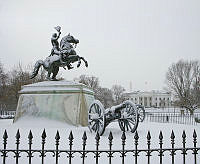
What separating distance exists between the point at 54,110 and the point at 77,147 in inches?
218

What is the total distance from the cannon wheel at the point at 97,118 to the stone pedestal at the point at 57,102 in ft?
6.87

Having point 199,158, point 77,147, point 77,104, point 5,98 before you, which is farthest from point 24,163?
point 5,98

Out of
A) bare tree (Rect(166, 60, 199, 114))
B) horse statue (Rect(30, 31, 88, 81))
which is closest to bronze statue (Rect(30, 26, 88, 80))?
horse statue (Rect(30, 31, 88, 81))

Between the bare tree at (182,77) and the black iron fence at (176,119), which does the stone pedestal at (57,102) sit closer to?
the black iron fence at (176,119)

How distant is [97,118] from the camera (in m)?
7.95

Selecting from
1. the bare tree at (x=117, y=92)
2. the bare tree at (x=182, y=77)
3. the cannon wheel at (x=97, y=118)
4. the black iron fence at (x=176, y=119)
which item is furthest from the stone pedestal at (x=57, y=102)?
the bare tree at (x=117, y=92)

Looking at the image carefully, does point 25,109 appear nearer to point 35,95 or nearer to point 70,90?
point 35,95

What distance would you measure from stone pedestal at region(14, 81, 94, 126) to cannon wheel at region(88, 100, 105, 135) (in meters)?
2.09

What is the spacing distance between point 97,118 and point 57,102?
12.5 feet

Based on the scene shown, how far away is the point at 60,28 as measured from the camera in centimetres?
1220

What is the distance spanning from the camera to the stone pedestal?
10.9 m

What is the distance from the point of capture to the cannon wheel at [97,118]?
25.0 feet

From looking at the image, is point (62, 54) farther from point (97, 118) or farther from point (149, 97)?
point (149, 97)

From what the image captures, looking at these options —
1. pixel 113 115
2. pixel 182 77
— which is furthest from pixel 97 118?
pixel 182 77
